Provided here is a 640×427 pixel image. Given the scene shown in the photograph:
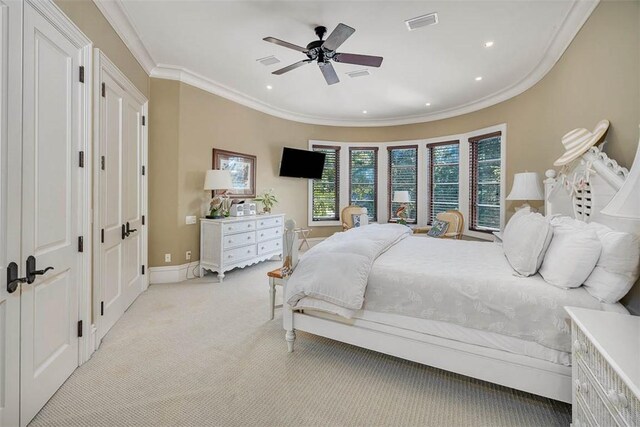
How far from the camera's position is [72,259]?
2.15m

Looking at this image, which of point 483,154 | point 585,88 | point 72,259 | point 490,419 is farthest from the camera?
point 483,154

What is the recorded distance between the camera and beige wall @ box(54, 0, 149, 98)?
2.19 meters

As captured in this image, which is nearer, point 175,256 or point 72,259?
point 72,259

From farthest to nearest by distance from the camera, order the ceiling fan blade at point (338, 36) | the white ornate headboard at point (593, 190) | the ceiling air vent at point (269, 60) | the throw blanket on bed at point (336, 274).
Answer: the ceiling air vent at point (269, 60), the ceiling fan blade at point (338, 36), the throw blanket on bed at point (336, 274), the white ornate headboard at point (593, 190)

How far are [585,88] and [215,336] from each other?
4.02m

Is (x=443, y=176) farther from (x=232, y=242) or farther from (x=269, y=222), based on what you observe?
(x=232, y=242)

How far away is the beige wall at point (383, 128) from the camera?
83.5 inches

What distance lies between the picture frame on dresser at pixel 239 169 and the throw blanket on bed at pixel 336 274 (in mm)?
2904

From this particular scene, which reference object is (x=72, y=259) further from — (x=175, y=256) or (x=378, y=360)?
(x=378, y=360)

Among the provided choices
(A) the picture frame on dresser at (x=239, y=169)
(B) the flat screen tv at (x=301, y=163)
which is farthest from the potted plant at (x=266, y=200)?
(B) the flat screen tv at (x=301, y=163)

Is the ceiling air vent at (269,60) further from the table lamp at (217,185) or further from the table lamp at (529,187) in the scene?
the table lamp at (529,187)

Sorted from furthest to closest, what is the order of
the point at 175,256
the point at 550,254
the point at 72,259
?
the point at 175,256, the point at 72,259, the point at 550,254

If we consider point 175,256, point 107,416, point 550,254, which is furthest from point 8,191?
point 550,254

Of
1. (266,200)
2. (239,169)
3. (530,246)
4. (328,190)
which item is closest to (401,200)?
(328,190)
